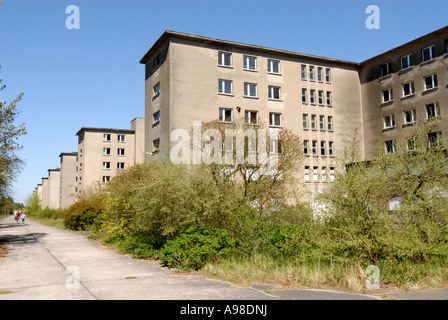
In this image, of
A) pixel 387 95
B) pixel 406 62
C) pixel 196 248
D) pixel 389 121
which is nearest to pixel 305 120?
pixel 389 121

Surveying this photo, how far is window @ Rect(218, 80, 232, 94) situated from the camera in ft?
112

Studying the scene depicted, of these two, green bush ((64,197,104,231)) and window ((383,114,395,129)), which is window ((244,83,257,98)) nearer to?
window ((383,114,395,129))

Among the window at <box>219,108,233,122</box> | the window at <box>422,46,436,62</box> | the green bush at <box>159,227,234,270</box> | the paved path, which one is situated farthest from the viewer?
the window at <box>219,108,233,122</box>

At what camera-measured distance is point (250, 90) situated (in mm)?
35594

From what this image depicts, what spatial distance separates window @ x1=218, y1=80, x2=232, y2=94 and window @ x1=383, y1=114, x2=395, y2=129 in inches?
647

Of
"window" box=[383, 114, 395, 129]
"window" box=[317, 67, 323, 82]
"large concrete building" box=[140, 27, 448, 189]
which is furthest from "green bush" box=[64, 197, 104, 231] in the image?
"window" box=[383, 114, 395, 129]

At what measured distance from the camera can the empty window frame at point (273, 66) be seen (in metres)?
36.9

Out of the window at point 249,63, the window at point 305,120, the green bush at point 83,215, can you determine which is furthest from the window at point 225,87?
the green bush at point 83,215

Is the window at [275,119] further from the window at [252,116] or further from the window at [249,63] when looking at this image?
the window at [249,63]

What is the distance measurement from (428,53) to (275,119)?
1468cm

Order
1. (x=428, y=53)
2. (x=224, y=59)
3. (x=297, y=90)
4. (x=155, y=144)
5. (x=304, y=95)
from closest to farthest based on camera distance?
(x=428, y=53)
(x=224, y=59)
(x=155, y=144)
(x=297, y=90)
(x=304, y=95)

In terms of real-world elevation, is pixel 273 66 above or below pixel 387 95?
above

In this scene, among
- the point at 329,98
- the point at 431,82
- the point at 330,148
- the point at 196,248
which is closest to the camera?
the point at 196,248

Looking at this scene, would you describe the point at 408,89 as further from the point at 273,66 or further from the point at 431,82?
the point at 273,66
